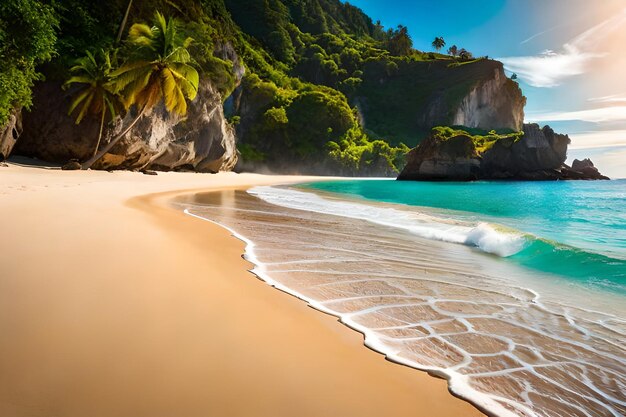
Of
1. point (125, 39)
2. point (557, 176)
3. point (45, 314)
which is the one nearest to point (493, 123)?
point (557, 176)

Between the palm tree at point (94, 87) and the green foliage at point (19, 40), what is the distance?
4719 mm

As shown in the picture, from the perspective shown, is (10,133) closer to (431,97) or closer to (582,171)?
(582,171)

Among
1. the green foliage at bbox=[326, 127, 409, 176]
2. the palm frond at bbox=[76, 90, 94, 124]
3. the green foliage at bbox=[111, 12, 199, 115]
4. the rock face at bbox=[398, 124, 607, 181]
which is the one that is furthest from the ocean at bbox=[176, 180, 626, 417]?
the green foliage at bbox=[326, 127, 409, 176]

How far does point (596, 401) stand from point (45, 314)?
3762mm

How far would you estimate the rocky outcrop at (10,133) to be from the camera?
58.8ft

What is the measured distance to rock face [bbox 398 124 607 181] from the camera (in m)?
56.4

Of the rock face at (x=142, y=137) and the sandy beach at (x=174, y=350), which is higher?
the rock face at (x=142, y=137)

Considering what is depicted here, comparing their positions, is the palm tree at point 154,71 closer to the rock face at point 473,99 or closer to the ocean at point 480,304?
the ocean at point 480,304

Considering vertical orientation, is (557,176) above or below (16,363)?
above

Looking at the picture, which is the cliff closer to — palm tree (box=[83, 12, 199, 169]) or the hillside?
the hillside

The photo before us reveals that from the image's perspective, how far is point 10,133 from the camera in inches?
729

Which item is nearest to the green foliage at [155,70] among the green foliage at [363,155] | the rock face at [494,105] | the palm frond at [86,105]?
the palm frond at [86,105]

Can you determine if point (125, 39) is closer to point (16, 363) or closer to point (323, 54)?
point (16, 363)

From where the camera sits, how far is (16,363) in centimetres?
183
